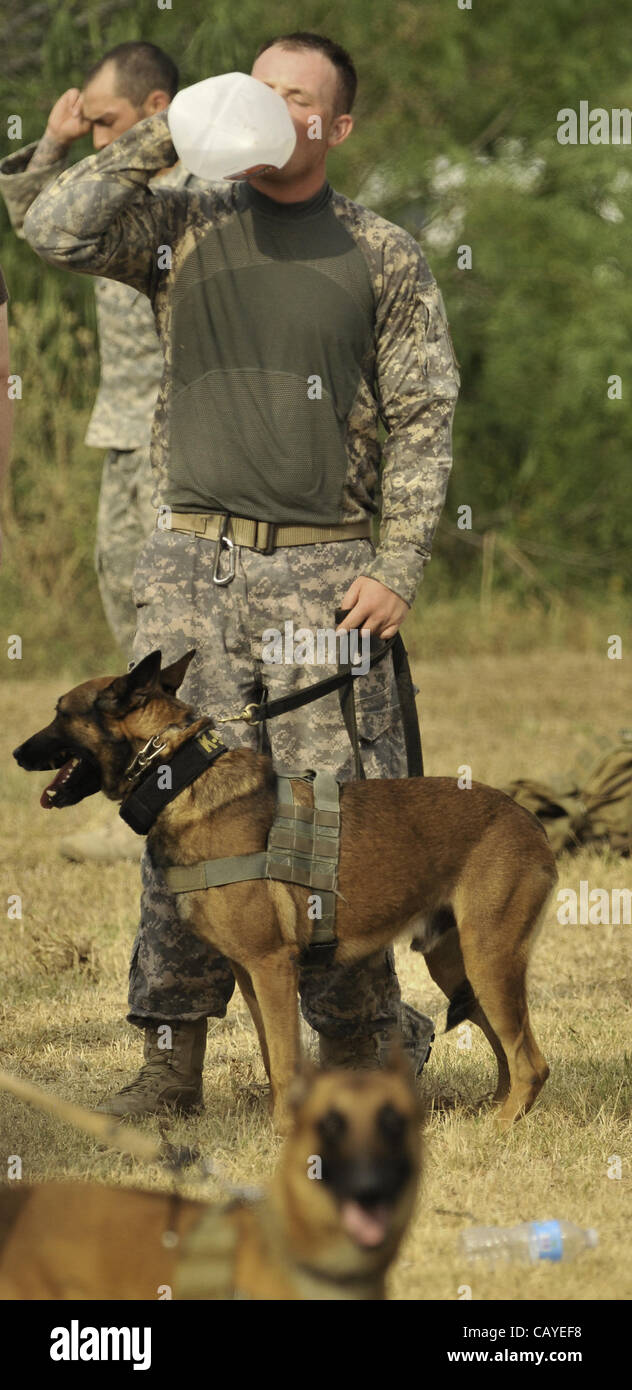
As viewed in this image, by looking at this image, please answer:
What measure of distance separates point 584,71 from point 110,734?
54.4 ft

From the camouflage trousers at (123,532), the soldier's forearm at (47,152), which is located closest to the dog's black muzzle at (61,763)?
the soldier's forearm at (47,152)

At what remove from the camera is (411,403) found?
175 inches

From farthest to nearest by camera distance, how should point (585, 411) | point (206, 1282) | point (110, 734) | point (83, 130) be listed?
1. point (585, 411)
2. point (83, 130)
3. point (110, 734)
4. point (206, 1282)

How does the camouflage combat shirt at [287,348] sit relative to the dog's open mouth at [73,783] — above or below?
above

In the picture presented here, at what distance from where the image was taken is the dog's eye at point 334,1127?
2047mm

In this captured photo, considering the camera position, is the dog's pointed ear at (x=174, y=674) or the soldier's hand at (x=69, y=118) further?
the soldier's hand at (x=69, y=118)

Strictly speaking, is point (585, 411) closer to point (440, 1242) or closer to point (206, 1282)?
point (440, 1242)

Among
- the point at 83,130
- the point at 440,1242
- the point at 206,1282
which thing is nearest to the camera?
the point at 206,1282

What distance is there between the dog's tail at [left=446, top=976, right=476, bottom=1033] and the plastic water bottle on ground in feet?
3.84

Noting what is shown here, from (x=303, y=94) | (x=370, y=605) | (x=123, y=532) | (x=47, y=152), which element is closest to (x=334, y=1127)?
(x=370, y=605)

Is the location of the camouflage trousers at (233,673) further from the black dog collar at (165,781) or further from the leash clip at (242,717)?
the black dog collar at (165,781)

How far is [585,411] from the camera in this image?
1767 cm

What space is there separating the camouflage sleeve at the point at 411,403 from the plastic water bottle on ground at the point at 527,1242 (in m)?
1.68
